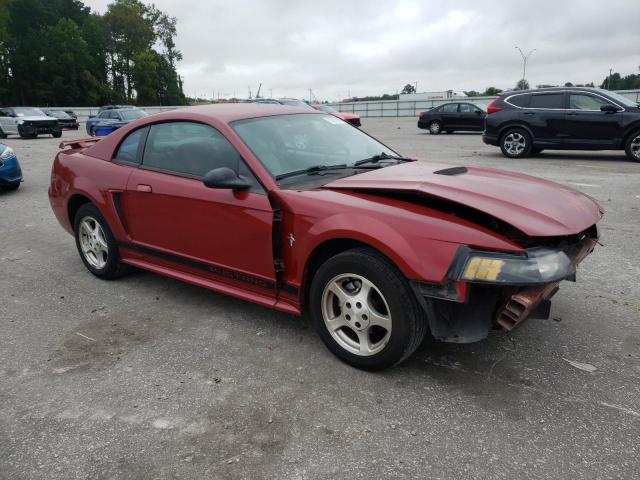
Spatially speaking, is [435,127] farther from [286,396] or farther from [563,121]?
[286,396]

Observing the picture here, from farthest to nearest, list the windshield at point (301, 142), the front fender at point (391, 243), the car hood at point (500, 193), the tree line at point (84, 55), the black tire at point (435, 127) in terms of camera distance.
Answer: the tree line at point (84, 55), the black tire at point (435, 127), the windshield at point (301, 142), the car hood at point (500, 193), the front fender at point (391, 243)

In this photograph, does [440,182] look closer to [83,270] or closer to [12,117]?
[83,270]

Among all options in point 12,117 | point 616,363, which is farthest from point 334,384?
point 12,117

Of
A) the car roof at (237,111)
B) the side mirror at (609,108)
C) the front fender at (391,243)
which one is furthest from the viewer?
the side mirror at (609,108)

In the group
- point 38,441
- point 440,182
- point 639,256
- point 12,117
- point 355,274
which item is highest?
point 12,117

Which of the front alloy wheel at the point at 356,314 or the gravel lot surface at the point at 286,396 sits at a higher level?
the front alloy wheel at the point at 356,314

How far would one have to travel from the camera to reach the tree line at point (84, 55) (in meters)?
61.7

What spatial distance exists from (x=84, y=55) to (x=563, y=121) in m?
66.9

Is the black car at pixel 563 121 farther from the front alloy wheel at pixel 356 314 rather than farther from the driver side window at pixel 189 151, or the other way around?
the front alloy wheel at pixel 356 314

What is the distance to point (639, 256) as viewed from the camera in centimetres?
507

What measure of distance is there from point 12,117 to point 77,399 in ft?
89.9

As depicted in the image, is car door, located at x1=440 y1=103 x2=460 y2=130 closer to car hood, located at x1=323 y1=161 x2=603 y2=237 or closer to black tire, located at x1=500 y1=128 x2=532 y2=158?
black tire, located at x1=500 y1=128 x2=532 y2=158

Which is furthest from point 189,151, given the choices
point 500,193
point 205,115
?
point 500,193

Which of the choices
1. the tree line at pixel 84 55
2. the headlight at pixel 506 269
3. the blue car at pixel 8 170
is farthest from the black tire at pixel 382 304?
the tree line at pixel 84 55
